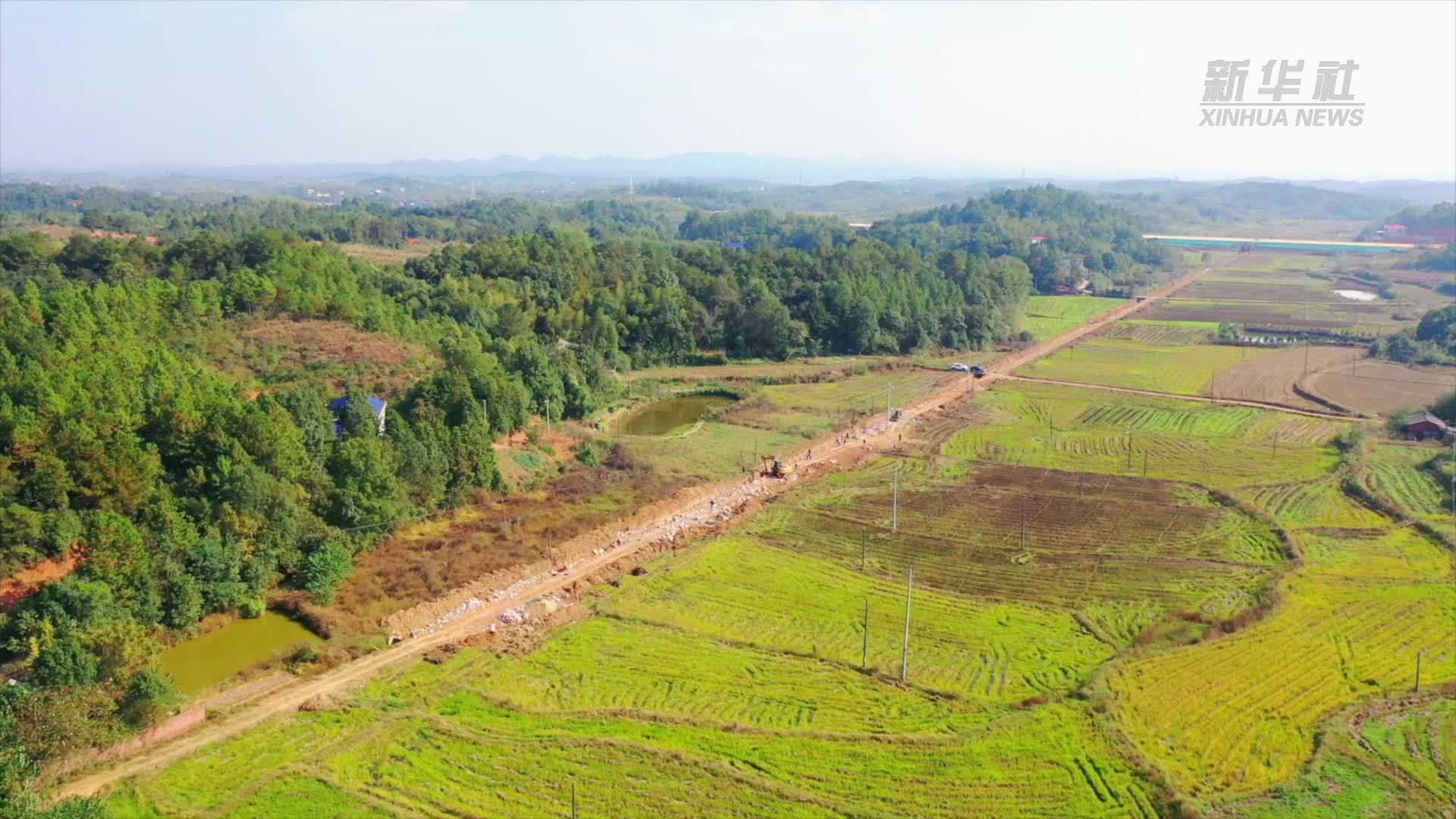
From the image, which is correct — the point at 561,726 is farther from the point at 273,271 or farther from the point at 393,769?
the point at 273,271

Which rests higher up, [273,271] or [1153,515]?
[273,271]

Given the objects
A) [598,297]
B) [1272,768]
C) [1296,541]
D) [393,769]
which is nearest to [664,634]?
[393,769]

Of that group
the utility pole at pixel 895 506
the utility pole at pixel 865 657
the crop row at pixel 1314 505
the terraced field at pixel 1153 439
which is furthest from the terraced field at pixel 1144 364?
the utility pole at pixel 865 657

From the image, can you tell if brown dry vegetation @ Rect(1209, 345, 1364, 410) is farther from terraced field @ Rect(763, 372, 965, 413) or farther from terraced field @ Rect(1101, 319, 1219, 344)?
terraced field @ Rect(763, 372, 965, 413)

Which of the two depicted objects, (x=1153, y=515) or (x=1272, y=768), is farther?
(x=1153, y=515)

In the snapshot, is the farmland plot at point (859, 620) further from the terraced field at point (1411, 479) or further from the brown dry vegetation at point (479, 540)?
the terraced field at point (1411, 479)

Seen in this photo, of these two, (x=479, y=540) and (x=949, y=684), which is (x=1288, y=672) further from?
(x=479, y=540)

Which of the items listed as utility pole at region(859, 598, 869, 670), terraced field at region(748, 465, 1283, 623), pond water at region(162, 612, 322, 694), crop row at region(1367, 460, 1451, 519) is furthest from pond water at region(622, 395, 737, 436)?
crop row at region(1367, 460, 1451, 519)
